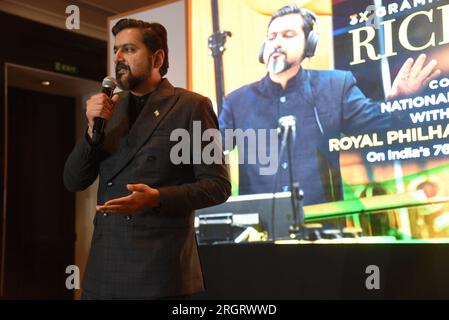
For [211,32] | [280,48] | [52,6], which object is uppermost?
[52,6]

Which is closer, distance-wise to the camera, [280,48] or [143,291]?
[143,291]

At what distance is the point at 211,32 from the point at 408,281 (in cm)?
183

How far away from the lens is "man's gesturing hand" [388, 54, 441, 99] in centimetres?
240

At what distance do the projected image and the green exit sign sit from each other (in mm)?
1776

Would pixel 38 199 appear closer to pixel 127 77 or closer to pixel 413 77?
pixel 413 77

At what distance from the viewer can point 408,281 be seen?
246 centimetres

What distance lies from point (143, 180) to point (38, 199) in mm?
3501

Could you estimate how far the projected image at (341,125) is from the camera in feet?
7.85

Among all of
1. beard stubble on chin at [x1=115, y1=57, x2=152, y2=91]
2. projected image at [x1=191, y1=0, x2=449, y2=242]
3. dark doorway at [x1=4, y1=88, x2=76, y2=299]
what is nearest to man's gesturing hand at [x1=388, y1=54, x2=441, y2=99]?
projected image at [x1=191, y1=0, x2=449, y2=242]

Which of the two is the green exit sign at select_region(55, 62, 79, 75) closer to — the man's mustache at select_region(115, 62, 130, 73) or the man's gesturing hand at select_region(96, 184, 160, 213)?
the man's mustache at select_region(115, 62, 130, 73)

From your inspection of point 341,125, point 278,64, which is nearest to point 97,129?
point 341,125

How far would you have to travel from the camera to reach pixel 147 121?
1.26 m
